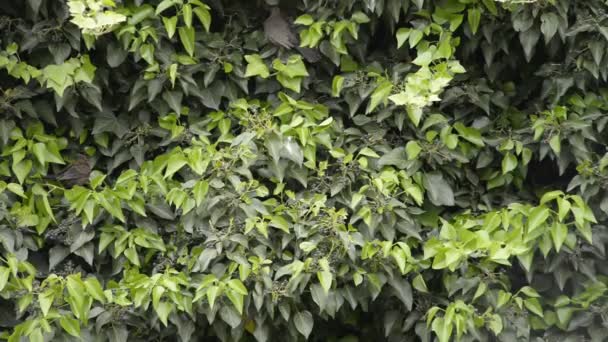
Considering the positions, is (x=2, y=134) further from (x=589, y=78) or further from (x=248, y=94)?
(x=589, y=78)

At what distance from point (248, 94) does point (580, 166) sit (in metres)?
1.38

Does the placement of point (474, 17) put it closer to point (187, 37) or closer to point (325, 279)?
point (187, 37)

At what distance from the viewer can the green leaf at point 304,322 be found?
3.30 metres

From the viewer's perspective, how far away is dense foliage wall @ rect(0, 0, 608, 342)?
10.8 ft

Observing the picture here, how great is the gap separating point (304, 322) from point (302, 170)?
586 millimetres

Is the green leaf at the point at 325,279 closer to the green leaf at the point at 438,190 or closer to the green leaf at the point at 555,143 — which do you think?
the green leaf at the point at 438,190

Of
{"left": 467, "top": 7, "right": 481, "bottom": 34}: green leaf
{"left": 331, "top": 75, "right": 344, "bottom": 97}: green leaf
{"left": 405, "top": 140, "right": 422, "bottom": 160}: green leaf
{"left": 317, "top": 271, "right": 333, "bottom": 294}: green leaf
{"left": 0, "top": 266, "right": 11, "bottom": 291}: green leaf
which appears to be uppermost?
{"left": 467, "top": 7, "right": 481, "bottom": 34}: green leaf

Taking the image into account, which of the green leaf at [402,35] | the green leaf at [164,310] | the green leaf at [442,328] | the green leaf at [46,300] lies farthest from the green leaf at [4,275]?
the green leaf at [402,35]

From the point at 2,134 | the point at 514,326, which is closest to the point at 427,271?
the point at 514,326

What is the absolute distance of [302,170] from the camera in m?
3.46

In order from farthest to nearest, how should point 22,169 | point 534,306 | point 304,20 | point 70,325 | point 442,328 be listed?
point 304,20, point 22,169, point 534,306, point 442,328, point 70,325

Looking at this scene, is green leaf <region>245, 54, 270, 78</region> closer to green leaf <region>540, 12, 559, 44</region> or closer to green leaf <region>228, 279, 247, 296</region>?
green leaf <region>228, 279, 247, 296</region>

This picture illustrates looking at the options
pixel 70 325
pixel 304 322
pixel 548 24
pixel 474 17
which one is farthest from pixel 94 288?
pixel 548 24

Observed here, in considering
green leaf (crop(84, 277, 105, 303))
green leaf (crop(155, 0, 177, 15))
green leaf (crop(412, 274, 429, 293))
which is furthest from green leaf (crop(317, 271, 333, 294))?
green leaf (crop(155, 0, 177, 15))
